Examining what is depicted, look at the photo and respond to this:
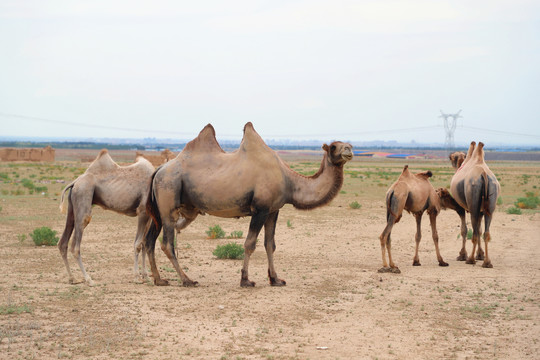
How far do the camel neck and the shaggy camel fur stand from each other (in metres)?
2.77

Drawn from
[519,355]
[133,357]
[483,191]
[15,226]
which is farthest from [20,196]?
[519,355]

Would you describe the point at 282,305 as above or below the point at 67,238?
below

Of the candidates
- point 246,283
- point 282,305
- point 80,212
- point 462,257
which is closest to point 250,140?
point 246,283

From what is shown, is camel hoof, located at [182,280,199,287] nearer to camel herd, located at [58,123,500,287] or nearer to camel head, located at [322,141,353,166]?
camel herd, located at [58,123,500,287]

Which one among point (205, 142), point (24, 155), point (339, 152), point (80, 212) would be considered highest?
point (205, 142)

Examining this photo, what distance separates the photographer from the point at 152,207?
11.4 metres

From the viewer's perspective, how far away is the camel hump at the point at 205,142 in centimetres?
1147

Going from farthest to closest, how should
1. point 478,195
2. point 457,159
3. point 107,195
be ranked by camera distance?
point 457,159
point 478,195
point 107,195

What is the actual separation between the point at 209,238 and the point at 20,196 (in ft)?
51.4

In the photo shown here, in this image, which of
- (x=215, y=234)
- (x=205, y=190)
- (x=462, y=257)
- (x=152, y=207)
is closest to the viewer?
(x=205, y=190)

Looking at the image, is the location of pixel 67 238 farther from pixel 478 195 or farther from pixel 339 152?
pixel 478 195

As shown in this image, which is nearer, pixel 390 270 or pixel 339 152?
pixel 339 152

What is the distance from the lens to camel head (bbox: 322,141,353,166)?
1085 centimetres

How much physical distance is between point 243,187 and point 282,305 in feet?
7.26
